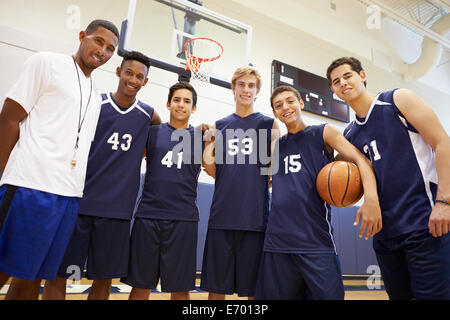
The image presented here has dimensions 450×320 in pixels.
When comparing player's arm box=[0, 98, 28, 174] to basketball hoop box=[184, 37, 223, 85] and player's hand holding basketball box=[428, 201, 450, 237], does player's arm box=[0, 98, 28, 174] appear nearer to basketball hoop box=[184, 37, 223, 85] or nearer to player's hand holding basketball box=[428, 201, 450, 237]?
player's hand holding basketball box=[428, 201, 450, 237]

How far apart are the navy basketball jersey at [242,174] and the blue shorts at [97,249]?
1.86 feet

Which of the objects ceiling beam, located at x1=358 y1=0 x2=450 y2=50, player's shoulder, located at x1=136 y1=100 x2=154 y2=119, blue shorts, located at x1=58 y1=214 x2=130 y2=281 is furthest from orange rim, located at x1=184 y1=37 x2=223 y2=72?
ceiling beam, located at x1=358 y1=0 x2=450 y2=50

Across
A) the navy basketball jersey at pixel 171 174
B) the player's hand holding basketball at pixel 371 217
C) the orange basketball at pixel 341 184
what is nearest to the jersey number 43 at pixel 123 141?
the navy basketball jersey at pixel 171 174

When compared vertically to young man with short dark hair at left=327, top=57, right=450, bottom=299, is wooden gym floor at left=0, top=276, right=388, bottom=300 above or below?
below

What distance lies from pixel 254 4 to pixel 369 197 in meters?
5.32

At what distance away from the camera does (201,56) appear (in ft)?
12.9

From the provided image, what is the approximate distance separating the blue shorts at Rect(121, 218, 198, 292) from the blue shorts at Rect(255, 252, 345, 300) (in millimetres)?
463

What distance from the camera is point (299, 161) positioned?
177 cm

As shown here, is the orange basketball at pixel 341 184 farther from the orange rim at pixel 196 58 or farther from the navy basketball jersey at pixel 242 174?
the orange rim at pixel 196 58

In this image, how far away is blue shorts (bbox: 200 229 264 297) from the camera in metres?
1.72

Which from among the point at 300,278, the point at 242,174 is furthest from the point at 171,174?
the point at 300,278

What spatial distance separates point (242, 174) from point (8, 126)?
1285 mm

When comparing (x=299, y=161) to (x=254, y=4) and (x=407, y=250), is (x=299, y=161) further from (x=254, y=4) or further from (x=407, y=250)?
(x=254, y=4)

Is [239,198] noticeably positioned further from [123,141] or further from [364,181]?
[123,141]
